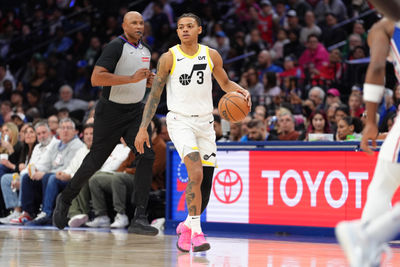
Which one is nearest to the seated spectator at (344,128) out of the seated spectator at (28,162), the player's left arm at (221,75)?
the player's left arm at (221,75)

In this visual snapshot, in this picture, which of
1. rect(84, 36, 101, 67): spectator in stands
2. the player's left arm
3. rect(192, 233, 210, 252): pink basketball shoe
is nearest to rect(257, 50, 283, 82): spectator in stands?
rect(84, 36, 101, 67): spectator in stands

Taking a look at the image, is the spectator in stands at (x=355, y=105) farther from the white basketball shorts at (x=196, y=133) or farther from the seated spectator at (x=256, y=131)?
the white basketball shorts at (x=196, y=133)

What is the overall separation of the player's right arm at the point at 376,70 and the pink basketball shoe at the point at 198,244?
8.60 feet

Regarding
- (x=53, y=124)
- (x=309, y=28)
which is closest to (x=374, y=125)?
(x=53, y=124)

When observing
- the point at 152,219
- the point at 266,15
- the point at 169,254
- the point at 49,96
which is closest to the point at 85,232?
the point at 152,219

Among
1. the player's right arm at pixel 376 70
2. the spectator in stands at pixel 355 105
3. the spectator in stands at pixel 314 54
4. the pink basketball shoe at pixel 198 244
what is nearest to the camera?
the player's right arm at pixel 376 70

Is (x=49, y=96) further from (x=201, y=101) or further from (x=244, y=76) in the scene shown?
(x=201, y=101)

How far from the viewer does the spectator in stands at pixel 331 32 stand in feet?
49.9

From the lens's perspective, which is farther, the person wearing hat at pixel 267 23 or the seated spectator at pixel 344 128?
the person wearing hat at pixel 267 23

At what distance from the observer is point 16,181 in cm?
1222

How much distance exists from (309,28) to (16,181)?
7016 millimetres

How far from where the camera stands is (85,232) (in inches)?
376

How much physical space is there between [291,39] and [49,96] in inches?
216

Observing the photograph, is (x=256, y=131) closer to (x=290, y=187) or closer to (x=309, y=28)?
(x=290, y=187)
